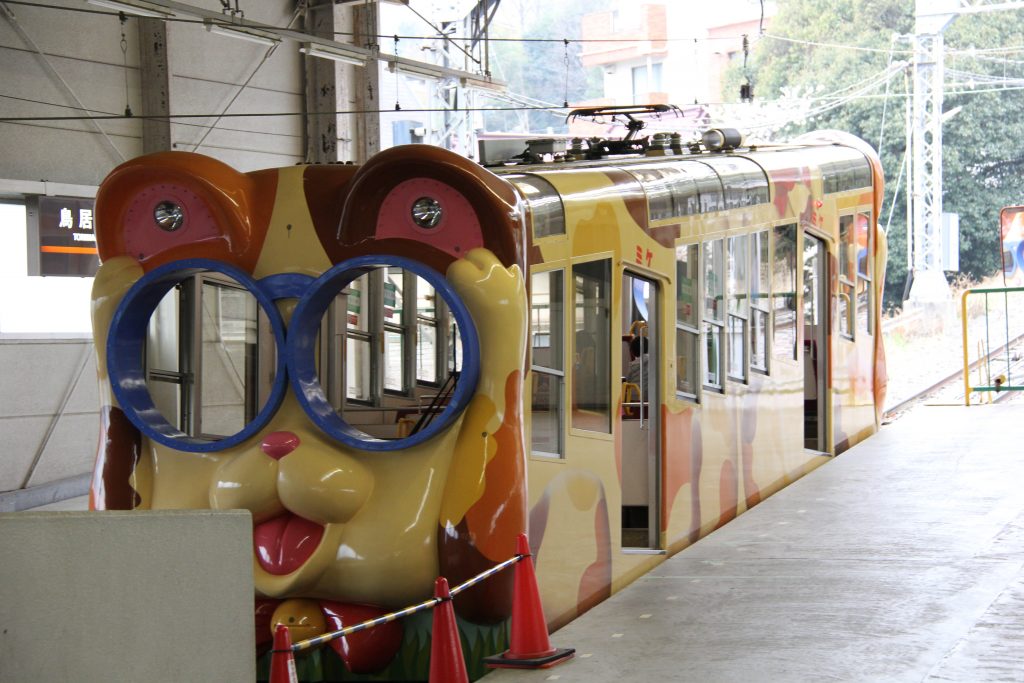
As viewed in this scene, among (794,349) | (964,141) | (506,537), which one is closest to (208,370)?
(506,537)

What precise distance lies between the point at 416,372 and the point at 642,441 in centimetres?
167

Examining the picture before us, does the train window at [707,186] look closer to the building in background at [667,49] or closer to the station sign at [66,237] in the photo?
the station sign at [66,237]

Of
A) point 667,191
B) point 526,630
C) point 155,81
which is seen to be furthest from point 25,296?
point 526,630

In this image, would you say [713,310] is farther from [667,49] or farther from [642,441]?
[667,49]

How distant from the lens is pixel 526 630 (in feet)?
22.0

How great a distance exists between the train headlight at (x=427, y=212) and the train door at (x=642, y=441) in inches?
82.2

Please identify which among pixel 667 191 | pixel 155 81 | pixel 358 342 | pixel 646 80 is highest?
pixel 646 80

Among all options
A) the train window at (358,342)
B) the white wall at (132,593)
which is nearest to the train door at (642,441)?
the train window at (358,342)

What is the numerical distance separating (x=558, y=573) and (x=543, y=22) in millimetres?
65744

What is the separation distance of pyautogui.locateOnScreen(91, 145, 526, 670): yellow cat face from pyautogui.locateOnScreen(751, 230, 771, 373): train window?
4073 millimetres

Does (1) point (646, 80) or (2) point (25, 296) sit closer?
(2) point (25, 296)

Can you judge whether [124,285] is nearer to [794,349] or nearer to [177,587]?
[177,587]

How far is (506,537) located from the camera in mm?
6840

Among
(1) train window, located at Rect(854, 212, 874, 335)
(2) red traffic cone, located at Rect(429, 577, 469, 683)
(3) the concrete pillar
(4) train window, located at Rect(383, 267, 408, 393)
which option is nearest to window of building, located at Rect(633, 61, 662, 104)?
(3) the concrete pillar
